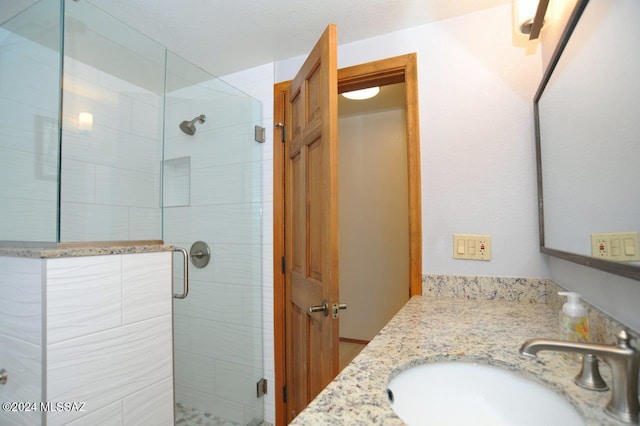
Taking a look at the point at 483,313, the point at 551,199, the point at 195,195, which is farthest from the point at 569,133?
the point at 195,195

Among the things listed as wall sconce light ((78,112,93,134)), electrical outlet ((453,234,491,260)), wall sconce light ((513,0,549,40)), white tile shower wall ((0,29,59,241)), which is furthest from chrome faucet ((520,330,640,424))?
wall sconce light ((78,112,93,134))

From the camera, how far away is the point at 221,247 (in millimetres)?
1824

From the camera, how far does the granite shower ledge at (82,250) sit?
33.1 inches

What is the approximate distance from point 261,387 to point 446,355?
1.48 meters

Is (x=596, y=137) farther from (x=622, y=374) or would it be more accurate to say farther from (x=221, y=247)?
(x=221, y=247)

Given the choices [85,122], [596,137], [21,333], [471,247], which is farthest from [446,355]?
[85,122]

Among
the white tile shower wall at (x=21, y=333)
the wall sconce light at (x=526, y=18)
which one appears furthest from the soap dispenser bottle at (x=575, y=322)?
the white tile shower wall at (x=21, y=333)

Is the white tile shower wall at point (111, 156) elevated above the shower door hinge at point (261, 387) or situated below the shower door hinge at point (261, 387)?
above

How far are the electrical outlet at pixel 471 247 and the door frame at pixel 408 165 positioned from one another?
0.16 meters

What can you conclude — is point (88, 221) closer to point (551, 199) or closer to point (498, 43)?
point (551, 199)

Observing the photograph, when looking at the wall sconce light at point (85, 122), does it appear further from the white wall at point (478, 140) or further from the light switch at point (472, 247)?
the light switch at point (472, 247)

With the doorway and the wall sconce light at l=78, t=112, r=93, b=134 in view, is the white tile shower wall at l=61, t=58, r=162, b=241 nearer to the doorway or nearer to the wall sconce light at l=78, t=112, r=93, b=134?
the wall sconce light at l=78, t=112, r=93, b=134

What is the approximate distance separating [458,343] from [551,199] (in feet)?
2.30

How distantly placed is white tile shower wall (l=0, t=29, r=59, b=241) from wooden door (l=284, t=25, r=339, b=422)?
0.97 meters
